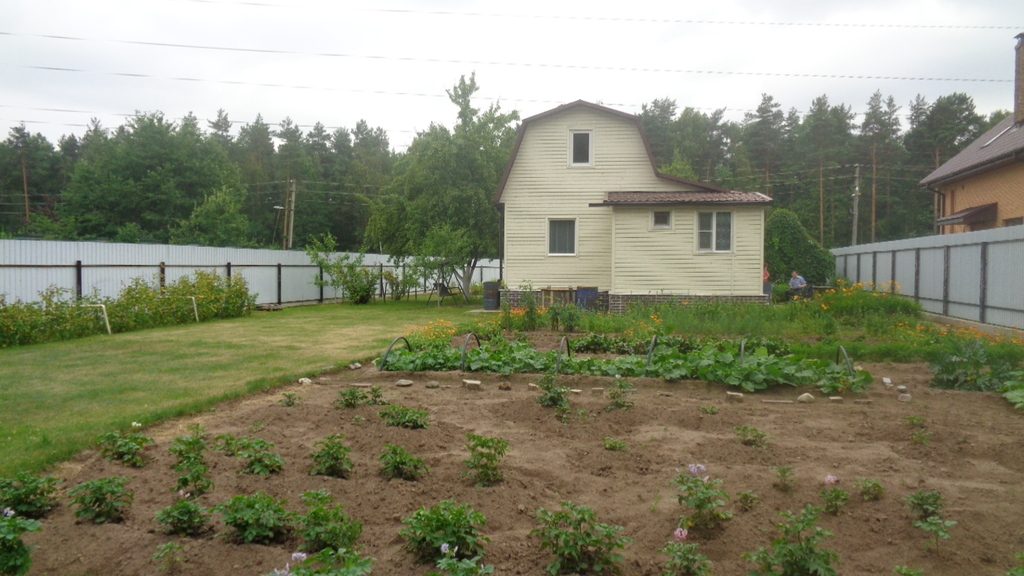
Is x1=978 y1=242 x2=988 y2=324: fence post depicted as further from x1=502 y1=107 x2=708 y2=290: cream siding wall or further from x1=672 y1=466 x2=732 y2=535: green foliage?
x1=672 y1=466 x2=732 y2=535: green foliage

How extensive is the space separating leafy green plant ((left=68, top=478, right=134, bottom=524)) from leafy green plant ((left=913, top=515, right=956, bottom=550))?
407 cm

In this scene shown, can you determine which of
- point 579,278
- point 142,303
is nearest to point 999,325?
point 579,278

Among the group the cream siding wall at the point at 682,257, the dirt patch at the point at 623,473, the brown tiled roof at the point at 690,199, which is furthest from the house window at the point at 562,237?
the dirt patch at the point at 623,473

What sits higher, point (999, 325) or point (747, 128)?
point (747, 128)

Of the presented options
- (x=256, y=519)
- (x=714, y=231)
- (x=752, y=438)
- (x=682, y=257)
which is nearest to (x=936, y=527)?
(x=752, y=438)

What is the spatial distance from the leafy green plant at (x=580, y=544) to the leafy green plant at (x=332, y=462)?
1710 mm

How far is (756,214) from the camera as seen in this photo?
61.2 ft

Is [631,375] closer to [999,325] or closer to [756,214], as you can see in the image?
[999,325]

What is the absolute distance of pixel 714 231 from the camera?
18.9 m

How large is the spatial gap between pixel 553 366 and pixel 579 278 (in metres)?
12.5

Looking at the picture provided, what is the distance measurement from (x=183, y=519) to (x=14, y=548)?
2.29ft

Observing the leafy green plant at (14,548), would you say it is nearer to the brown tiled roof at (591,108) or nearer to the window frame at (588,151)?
the brown tiled roof at (591,108)

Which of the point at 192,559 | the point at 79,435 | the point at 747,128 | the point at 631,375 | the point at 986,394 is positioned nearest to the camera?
the point at 192,559

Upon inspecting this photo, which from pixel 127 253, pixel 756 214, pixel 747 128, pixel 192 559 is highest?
pixel 747 128
